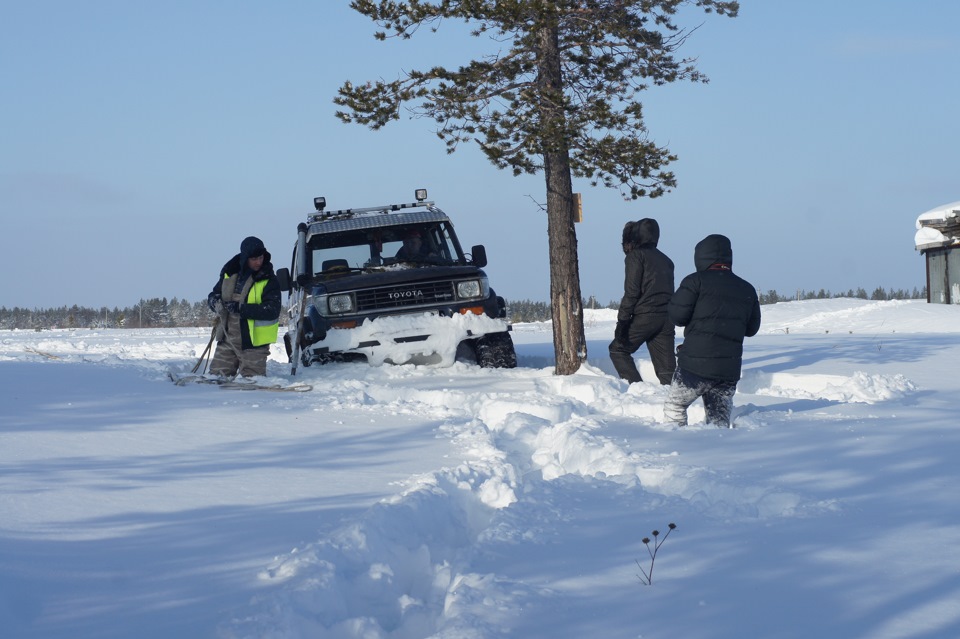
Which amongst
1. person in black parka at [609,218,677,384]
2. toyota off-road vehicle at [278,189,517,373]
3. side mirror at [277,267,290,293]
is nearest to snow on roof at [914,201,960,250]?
toyota off-road vehicle at [278,189,517,373]

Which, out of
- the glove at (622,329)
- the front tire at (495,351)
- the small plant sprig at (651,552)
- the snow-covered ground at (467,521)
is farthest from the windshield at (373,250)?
the small plant sprig at (651,552)

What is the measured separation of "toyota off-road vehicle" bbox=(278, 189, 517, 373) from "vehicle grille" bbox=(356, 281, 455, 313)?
0.5 inches

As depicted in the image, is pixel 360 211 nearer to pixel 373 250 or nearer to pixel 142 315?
pixel 373 250

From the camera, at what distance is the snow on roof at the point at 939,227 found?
31.4 meters

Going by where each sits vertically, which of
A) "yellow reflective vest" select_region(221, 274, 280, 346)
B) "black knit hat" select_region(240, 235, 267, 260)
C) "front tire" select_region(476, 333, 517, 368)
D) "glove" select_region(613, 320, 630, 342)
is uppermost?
"black knit hat" select_region(240, 235, 267, 260)

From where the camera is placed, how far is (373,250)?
11266mm

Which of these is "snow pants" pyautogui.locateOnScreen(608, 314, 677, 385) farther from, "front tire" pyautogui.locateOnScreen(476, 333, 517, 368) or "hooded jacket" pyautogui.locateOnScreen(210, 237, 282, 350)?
"hooded jacket" pyautogui.locateOnScreen(210, 237, 282, 350)

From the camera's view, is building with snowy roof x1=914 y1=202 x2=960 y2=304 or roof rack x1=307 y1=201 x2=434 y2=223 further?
building with snowy roof x1=914 y1=202 x2=960 y2=304

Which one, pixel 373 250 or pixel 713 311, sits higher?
pixel 373 250

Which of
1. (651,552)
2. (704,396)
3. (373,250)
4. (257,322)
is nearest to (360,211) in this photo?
(373,250)

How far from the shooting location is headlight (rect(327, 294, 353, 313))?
10398mm

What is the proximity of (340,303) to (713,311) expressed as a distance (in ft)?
17.1

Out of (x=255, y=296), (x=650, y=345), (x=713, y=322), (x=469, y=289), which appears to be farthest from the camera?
(x=469, y=289)

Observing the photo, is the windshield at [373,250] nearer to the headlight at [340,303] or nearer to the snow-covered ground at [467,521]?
the headlight at [340,303]
